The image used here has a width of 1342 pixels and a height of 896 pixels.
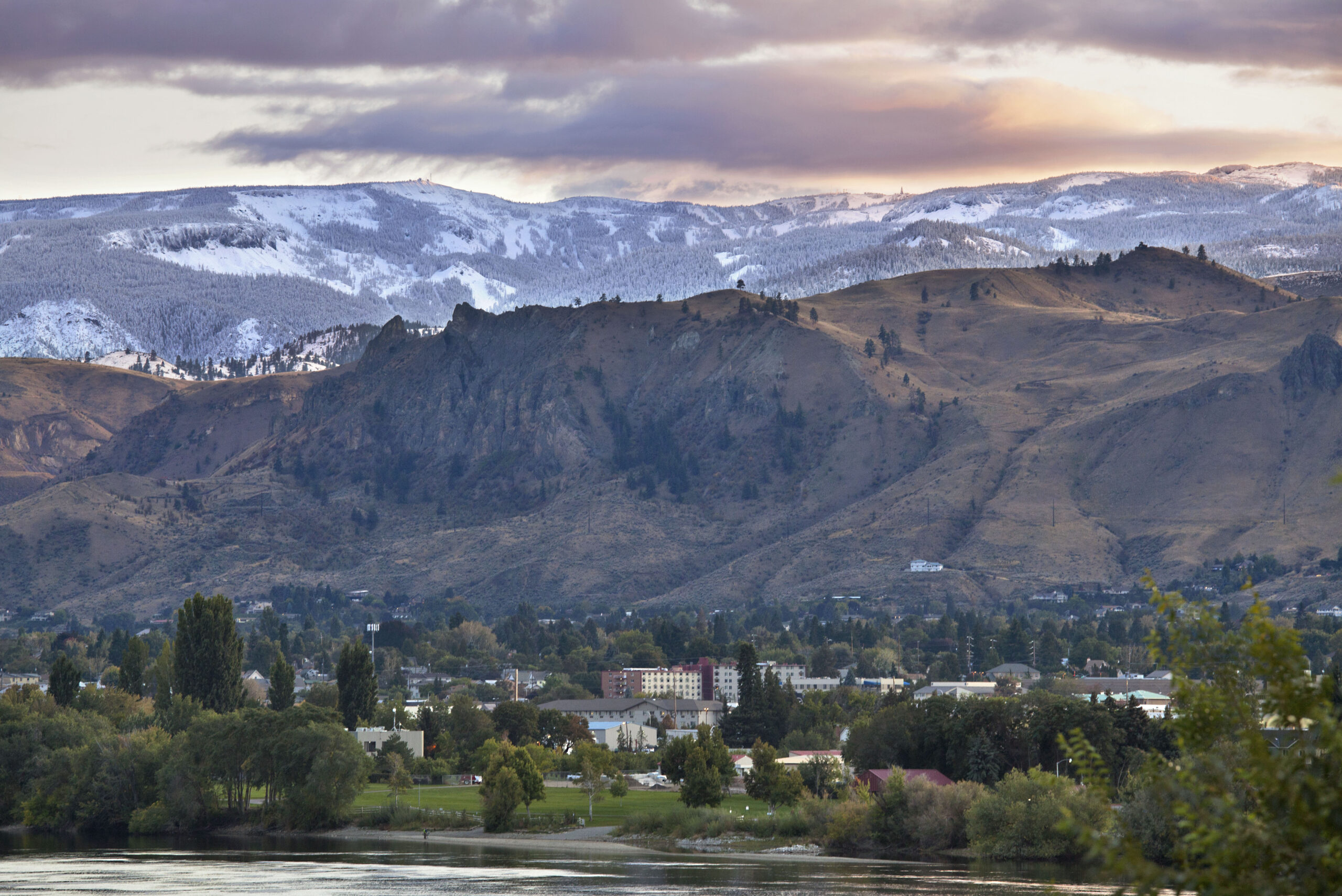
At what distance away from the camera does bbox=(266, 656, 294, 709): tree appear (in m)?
160

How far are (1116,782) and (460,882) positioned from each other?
45821 mm

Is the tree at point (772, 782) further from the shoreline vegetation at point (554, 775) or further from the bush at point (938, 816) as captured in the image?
the bush at point (938, 816)

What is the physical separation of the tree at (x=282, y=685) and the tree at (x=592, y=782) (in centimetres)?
3237

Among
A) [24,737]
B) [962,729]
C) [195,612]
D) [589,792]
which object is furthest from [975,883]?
[195,612]

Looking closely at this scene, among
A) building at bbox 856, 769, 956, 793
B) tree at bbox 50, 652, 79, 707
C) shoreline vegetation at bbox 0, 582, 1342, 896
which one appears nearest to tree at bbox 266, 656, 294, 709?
shoreline vegetation at bbox 0, 582, 1342, 896

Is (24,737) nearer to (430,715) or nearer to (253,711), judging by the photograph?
(253,711)

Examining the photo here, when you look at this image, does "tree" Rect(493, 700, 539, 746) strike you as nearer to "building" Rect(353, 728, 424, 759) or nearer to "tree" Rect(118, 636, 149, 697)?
"building" Rect(353, 728, 424, 759)

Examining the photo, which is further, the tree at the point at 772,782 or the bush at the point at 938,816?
the tree at the point at 772,782

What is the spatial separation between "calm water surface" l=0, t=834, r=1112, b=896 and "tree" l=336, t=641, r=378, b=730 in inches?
2080

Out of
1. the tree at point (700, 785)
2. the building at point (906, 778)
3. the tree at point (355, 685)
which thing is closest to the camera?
the building at point (906, 778)

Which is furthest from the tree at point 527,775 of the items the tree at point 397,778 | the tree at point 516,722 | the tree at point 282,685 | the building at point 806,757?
the tree at point 516,722

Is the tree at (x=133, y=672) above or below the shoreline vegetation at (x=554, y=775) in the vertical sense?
above

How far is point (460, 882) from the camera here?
308ft

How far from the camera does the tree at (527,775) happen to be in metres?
127
